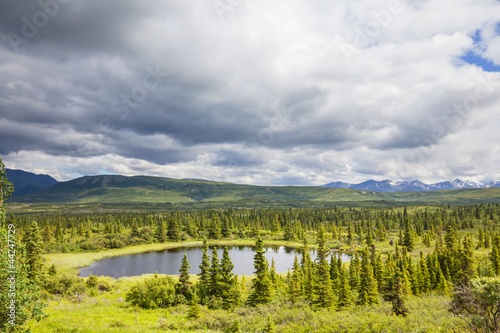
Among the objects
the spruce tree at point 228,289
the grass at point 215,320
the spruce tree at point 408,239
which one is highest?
the grass at point 215,320

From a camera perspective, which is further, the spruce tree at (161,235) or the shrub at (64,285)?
the spruce tree at (161,235)

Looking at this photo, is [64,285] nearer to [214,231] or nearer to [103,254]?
[103,254]

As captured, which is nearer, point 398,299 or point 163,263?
point 398,299

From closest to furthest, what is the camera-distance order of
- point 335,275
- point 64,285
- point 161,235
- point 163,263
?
point 64,285 → point 335,275 → point 163,263 → point 161,235

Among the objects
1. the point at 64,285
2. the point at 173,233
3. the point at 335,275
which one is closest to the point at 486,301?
the point at 335,275

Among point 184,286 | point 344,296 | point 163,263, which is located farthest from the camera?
point 163,263

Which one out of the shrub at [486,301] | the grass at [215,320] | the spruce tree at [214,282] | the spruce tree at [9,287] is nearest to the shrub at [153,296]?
the grass at [215,320]

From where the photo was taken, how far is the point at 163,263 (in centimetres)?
9969

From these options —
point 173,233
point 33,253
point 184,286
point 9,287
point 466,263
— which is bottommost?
point 173,233

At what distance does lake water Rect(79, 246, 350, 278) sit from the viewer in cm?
8725

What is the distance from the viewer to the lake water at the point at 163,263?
87250 mm

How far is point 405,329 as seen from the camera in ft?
57.5

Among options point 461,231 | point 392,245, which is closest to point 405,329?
→ point 392,245

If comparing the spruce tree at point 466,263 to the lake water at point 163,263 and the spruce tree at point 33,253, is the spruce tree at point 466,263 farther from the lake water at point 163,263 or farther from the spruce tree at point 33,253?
the spruce tree at point 33,253
